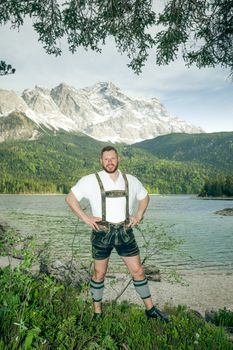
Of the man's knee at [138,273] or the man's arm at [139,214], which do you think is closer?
the man's arm at [139,214]

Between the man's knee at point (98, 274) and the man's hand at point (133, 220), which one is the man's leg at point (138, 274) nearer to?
the man's knee at point (98, 274)

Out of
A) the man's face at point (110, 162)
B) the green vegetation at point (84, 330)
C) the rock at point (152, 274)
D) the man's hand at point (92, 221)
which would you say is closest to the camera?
the green vegetation at point (84, 330)

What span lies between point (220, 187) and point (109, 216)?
178314 mm

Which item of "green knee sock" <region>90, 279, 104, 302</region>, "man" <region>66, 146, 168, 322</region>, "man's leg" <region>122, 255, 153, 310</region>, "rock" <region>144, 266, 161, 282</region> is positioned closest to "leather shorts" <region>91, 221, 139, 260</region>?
"man" <region>66, 146, 168, 322</region>

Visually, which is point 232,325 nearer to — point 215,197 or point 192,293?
point 192,293

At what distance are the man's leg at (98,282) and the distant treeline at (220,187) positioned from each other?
172 m

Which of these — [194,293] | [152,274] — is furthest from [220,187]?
[194,293]

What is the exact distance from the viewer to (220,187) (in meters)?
179

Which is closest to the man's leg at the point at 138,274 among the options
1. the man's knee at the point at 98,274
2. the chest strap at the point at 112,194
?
the man's knee at the point at 98,274

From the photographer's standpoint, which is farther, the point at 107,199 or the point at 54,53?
the point at 54,53

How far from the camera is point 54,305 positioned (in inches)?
265

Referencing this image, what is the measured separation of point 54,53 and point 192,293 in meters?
13.7

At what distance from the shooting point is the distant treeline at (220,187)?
570ft

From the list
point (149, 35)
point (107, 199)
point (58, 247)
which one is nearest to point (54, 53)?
point (149, 35)
